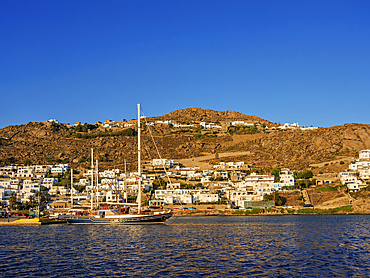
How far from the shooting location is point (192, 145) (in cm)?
16500

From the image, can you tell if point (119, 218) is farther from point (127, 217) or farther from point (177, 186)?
point (177, 186)

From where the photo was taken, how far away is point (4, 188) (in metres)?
109

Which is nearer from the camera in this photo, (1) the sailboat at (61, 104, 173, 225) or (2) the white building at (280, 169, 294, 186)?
(1) the sailboat at (61, 104, 173, 225)

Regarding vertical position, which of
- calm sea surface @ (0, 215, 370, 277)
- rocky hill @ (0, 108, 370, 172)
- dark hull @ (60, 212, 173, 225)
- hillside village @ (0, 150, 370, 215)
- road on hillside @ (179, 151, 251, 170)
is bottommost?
calm sea surface @ (0, 215, 370, 277)

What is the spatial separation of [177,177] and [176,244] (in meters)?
89.1

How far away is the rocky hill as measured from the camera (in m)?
135

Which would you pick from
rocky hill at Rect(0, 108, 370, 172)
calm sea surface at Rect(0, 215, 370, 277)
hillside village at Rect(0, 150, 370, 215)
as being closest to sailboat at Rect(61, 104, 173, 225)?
calm sea surface at Rect(0, 215, 370, 277)

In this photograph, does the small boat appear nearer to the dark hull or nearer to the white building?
the dark hull

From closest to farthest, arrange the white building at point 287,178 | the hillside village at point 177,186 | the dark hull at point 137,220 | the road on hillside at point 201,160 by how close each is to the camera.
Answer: the dark hull at point 137,220, the hillside village at point 177,186, the white building at point 287,178, the road on hillside at point 201,160

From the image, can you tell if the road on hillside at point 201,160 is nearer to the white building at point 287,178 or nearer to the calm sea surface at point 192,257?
the white building at point 287,178

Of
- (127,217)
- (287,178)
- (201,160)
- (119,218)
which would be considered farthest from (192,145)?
(127,217)

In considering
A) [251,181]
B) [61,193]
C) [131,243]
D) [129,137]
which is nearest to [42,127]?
[129,137]

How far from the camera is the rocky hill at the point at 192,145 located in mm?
134875

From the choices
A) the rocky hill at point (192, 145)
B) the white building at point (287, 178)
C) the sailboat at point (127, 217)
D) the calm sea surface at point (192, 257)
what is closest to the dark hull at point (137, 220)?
the sailboat at point (127, 217)
